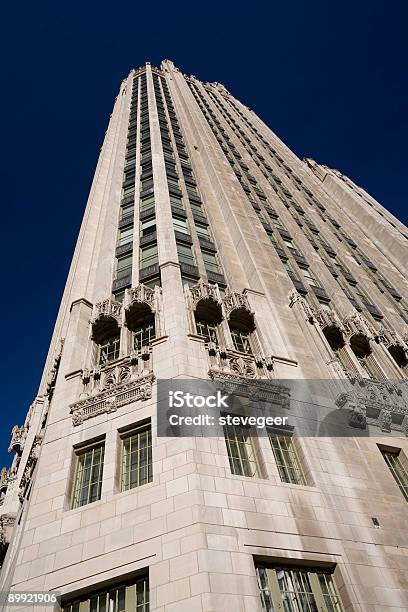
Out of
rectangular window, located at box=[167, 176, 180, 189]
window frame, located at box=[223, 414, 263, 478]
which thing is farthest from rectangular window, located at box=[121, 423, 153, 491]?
rectangular window, located at box=[167, 176, 180, 189]

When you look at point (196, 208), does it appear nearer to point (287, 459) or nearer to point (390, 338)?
point (390, 338)

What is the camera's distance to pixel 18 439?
27.9 metres

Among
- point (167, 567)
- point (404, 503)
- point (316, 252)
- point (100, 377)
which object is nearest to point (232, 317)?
point (100, 377)

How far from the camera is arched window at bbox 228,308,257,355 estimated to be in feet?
74.2

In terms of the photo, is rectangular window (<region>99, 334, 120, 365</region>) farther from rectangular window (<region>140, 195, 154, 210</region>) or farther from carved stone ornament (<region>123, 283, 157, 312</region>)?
rectangular window (<region>140, 195, 154, 210</region>)

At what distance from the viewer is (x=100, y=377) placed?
19750 millimetres

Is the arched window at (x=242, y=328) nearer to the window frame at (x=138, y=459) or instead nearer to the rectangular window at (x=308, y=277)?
the window frame at (x=138, y=459)

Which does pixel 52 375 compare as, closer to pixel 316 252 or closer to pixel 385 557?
pixel 385 557

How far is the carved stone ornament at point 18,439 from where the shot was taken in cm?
2750

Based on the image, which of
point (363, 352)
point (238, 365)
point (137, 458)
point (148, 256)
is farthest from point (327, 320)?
point (137, 458)

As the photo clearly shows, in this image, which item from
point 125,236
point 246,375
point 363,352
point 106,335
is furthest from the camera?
point 125,236

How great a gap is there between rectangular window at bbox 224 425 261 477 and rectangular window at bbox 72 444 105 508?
4199mm

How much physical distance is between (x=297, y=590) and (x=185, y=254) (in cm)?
1890

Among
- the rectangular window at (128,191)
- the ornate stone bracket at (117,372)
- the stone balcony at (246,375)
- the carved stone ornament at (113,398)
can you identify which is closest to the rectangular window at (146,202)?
the rectangular window at (128,191)
